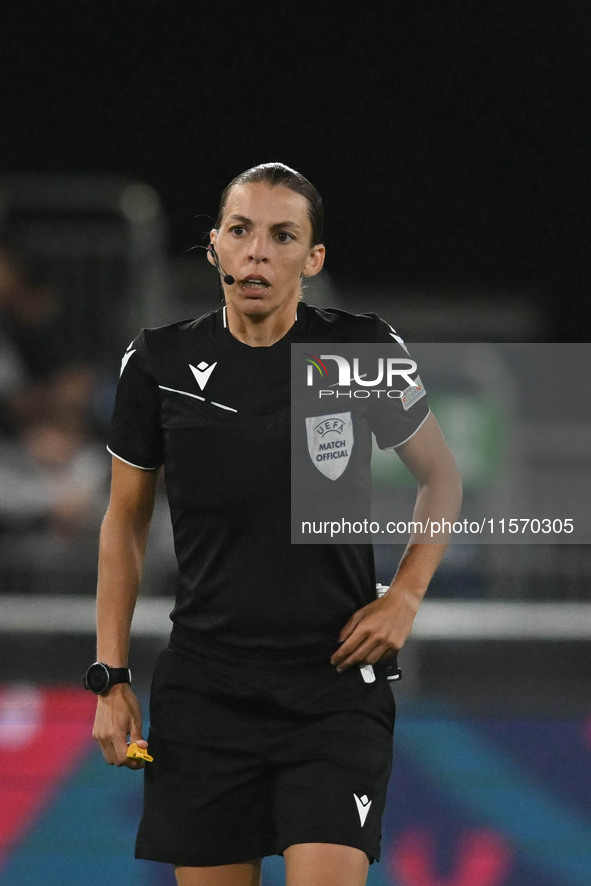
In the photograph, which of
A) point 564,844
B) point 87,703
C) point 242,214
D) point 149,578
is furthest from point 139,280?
point 242,214

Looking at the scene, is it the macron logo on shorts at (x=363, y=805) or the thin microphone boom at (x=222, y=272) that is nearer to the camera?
the macron logo on shorts at (x=363, y=805)

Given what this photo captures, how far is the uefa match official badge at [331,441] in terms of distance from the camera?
1.92 meters

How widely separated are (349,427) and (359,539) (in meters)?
0.19

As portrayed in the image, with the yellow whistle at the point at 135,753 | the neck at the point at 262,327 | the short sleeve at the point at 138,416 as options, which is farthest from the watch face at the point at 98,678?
the neck at the point at 262,327

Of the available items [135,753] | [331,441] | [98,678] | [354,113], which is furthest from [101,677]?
[354,113]

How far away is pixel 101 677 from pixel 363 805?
0.47 meters

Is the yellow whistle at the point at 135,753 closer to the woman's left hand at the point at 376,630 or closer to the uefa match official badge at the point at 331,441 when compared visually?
the woman's left hand at the point at 376,630

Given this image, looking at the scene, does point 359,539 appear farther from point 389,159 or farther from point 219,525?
point 389,159

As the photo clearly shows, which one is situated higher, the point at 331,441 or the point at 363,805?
the point at 331,441

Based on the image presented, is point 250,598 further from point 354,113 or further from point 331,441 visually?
point 354,113

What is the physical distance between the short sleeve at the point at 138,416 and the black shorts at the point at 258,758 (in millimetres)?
348

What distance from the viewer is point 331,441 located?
193 cm

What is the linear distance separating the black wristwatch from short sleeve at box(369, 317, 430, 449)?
589mm

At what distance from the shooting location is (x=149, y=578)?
17.9 feet
